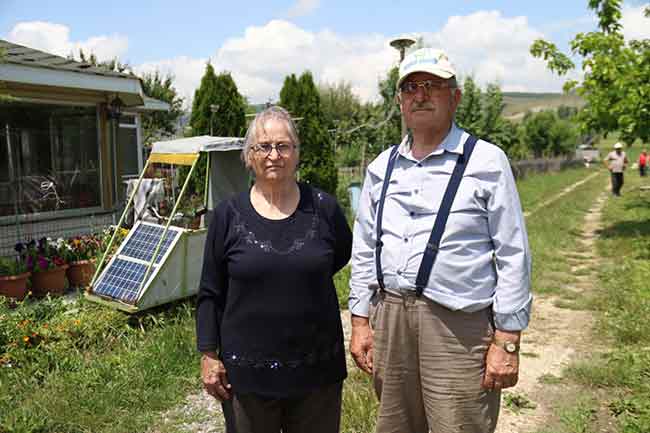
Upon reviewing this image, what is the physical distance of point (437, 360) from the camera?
2.16 meters

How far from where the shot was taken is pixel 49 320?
17.4 ft

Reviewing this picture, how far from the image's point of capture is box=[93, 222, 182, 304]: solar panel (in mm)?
5414

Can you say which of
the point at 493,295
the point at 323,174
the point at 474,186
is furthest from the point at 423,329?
the point at 323,174

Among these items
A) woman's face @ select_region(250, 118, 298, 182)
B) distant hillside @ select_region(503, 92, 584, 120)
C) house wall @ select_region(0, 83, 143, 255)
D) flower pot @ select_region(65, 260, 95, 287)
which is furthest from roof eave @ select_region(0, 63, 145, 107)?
distant hillside @ select_region(503, 92, 584, 120)

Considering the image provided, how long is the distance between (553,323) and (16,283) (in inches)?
228

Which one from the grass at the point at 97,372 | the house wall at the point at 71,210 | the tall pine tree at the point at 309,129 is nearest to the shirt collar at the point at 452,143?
the grass at the point at 97,372

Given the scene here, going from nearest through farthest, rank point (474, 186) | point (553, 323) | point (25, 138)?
point (474, 186) → point (553, 323) → point (25, 138)

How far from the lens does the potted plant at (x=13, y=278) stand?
598 centimetres

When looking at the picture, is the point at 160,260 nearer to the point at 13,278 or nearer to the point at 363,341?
the point at 13,278

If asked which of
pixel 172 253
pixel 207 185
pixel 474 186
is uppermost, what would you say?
pixel 474 186

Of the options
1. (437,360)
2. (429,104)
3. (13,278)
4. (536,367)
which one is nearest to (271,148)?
(429,104)

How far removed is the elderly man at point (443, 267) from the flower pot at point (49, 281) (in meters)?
5.42

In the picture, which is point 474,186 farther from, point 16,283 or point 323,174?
point 323,174

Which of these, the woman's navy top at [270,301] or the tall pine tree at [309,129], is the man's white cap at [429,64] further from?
the tall pine tree at [309,129]
